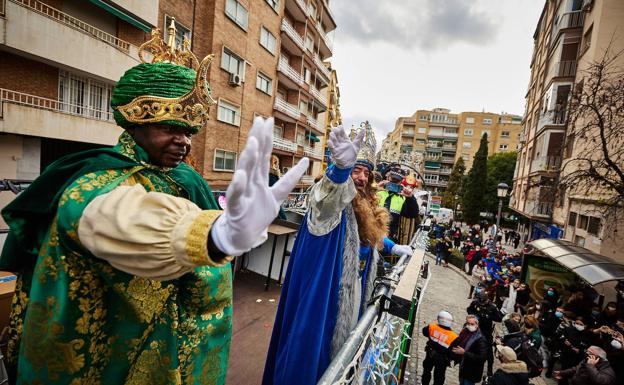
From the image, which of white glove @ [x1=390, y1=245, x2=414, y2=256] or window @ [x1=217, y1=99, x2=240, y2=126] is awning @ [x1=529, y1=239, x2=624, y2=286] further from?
window @ [x1=217, y1=99, x2=240, y2=126]

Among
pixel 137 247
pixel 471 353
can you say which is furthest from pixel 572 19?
pixel 137 247

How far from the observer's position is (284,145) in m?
20.2

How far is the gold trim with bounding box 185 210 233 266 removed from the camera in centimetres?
85

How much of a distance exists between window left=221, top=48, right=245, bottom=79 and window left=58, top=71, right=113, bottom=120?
5.25m

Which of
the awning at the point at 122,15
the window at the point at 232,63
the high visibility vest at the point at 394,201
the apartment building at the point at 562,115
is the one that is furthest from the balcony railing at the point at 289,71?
the high visibility vest at the point at 394,201

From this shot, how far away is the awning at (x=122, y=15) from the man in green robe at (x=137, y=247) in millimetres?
10373

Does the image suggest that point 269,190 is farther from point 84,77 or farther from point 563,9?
point 563,9

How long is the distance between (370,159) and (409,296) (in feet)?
5.18

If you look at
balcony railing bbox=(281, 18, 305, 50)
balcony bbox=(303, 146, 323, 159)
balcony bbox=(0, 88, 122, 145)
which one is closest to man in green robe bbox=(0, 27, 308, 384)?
balcony bbox=(0, 88, 122, 145)

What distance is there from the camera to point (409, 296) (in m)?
1.92

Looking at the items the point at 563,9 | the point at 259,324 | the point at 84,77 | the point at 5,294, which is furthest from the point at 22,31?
the point at 563,9

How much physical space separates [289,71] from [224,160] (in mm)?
8348

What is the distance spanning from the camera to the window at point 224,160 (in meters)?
14.1

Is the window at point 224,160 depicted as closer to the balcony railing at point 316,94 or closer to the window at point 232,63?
the window at point 232,63
